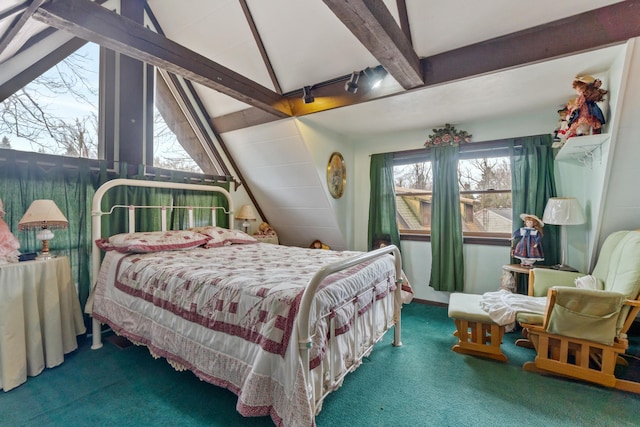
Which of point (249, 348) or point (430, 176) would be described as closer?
point (249, 348)

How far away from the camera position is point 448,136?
3.57 meters

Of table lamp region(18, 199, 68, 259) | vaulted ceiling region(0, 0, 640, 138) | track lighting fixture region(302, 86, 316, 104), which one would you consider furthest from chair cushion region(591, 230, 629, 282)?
table lamp region(18, 199, 68, 259)

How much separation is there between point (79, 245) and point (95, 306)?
62 centimetres

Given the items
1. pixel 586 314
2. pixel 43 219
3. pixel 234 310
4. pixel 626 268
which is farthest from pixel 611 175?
pixel 43 219

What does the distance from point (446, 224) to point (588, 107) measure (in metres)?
1.75

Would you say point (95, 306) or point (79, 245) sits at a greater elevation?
point (79, 245)

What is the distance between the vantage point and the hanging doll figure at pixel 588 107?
2193mm

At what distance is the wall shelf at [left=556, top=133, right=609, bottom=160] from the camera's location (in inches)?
89.2

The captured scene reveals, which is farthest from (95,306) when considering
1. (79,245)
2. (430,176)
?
(430,176)

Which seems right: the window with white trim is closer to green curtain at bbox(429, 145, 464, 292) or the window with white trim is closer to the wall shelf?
green curtain at bbox(429, 145, 464, 292)

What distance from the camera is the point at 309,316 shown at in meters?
1.35

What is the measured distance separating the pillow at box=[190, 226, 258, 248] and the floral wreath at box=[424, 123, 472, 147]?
2601mm

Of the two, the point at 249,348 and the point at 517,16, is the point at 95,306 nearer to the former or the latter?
the point at 249,348

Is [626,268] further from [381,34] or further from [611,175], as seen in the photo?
[381,34]
